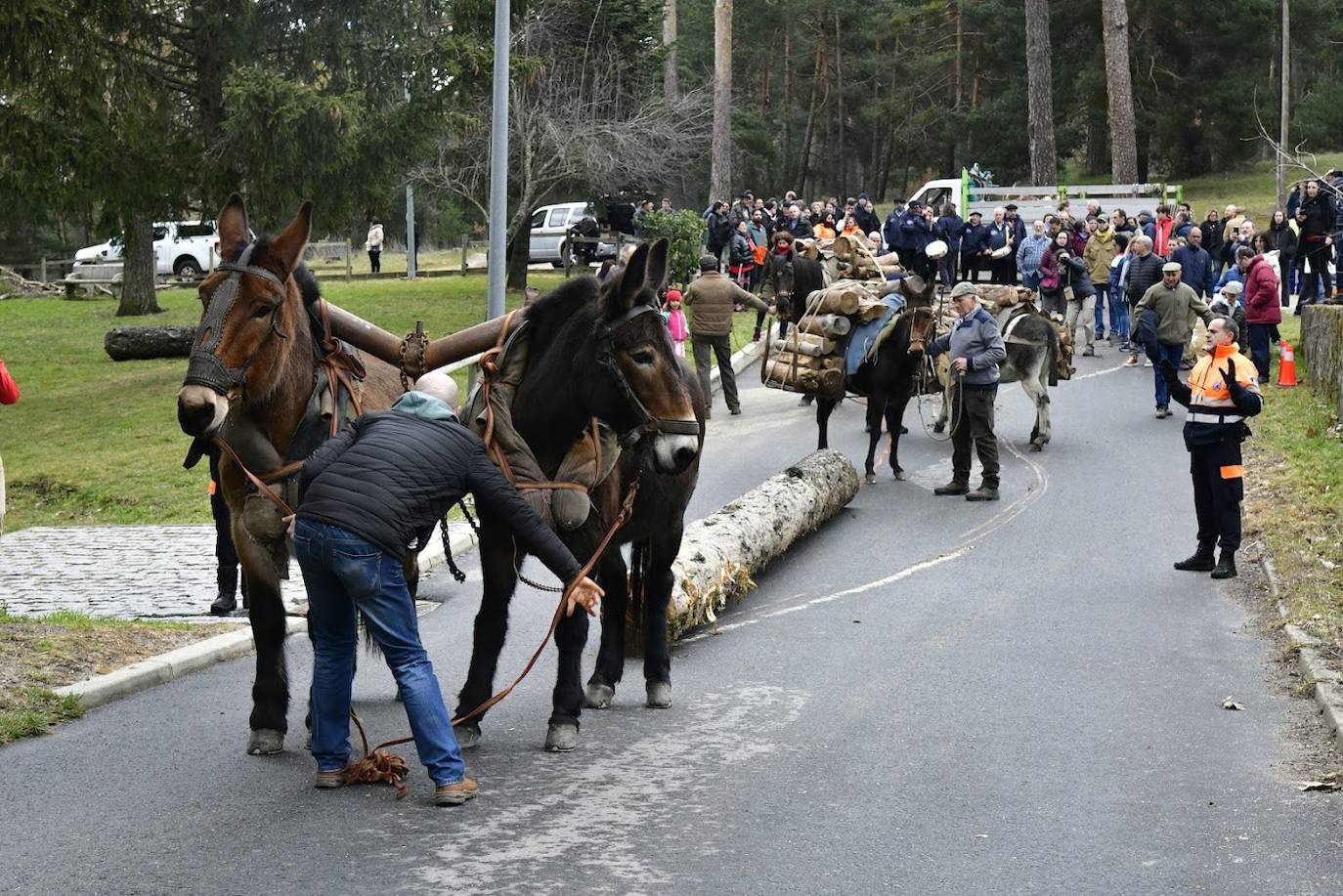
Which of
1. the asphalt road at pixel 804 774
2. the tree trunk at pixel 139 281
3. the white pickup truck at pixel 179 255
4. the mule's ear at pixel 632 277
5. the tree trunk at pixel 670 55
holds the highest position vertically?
the tree trunk at pixel 670 55

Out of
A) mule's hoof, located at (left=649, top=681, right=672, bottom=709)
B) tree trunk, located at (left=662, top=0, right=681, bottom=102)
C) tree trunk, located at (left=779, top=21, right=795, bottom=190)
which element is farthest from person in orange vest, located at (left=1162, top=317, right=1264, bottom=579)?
tree trunk, located at (left=779, top=21, right=795, bottom=190)

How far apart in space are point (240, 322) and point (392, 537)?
118cm

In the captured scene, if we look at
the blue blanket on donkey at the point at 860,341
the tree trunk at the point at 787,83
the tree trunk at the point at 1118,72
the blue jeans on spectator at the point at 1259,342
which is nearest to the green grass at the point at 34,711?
the blue blanket on donkey at the point at 860,341

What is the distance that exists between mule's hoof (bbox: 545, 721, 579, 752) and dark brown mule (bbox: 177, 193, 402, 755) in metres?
1.26

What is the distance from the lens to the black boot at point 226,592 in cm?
1161

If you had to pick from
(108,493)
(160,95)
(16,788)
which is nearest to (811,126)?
(160,95)

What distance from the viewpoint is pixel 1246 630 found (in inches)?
440

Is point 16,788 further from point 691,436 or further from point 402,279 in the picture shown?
point 402,279

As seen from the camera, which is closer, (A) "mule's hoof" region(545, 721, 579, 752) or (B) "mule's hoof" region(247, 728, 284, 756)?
(B) "mule's hoof" region(247, 728, 284, 756)

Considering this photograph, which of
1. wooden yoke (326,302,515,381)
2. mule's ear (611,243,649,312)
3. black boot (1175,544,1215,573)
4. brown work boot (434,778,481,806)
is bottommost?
brown work boot (434,778,481,806)

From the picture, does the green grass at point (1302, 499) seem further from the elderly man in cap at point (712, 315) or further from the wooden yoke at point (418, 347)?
the elderly man in cap at point (712, 315)

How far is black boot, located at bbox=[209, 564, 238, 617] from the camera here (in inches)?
457

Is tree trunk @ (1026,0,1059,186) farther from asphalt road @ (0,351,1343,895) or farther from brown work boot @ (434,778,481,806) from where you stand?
brown work boot @ (434,778,481,806)

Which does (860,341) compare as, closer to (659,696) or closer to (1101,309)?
(659,696)
